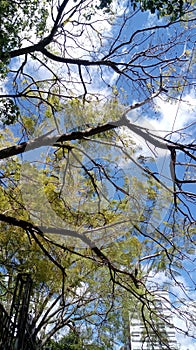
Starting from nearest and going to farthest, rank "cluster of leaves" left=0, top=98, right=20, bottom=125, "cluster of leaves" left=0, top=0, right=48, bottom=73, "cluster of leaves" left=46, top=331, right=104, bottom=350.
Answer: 1. "cluster of leaves" left=0, top=0, right=48, bottom=73
2. "cluster of leaves" left=0, top=98, right=20, bottom=125
3. "cluster of leaves" left=46, top=331, right=104, bottom=350

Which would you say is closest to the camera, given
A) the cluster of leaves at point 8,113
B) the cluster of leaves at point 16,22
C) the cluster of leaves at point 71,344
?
the cluster of leaves at point 16,22

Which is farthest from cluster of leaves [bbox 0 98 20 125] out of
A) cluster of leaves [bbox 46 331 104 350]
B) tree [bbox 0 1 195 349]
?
cluster of leaves [bbox 46 331 104 350]

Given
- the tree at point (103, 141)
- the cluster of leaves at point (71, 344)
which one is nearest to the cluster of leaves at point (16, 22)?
the tree at point (103, 141)

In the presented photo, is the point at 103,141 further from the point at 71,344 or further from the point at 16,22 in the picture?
the point at 71,344

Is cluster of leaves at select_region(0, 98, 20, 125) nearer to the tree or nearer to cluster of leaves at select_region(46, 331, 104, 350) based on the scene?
the tree

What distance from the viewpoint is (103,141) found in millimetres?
2195

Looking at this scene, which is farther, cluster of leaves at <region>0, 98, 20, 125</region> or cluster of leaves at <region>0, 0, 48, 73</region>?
cluster of leaves at <region>0, 98, 20, 125</region>

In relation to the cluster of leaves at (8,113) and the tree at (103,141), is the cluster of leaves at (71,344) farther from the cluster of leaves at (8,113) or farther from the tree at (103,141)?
the cluster of leaves at (8,113)

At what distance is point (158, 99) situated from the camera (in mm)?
2590

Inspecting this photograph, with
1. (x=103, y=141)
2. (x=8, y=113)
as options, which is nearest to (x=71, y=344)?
(x=8, y=113)

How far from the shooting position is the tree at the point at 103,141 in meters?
2.15

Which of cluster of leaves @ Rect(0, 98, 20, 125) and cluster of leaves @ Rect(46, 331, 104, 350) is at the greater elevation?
cluster of leaves @ Rect(0, 98, 20, 125)

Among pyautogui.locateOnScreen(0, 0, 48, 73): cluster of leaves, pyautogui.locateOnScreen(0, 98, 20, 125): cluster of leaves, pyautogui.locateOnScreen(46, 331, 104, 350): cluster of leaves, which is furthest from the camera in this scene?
pyautogui.locateOnScreen(46, 331, 104, 350): cluster of leaves

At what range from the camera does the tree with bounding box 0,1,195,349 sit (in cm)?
215
